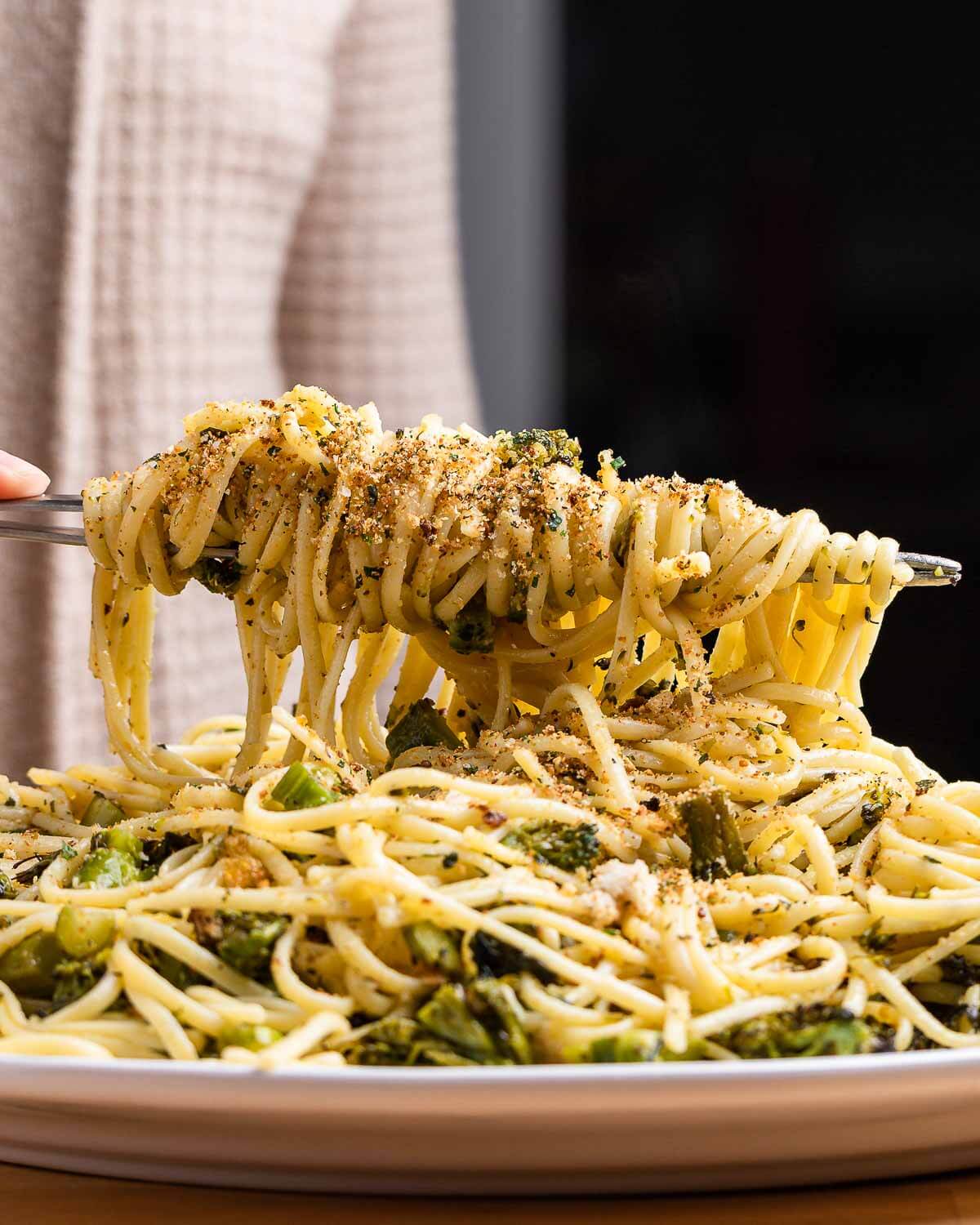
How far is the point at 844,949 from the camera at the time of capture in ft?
4.85

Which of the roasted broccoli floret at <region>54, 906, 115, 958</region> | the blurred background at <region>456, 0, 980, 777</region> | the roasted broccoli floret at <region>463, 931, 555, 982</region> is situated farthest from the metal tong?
the blurred background at <region>456, 0, 980, 777</region>

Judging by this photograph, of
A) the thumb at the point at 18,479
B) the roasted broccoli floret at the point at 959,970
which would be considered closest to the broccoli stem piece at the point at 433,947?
the roasted broccoli floret at the point at 959,970

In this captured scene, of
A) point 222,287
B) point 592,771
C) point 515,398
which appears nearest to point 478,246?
point 515,398

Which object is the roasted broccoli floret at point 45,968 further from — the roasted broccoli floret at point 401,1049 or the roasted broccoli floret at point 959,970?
the roasted broccoli floret at point 959,970

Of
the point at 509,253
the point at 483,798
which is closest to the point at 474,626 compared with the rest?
the point at 483,798

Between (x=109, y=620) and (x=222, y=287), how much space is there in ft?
5.87

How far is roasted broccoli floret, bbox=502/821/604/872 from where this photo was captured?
5.01 feet

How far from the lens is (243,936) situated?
1416 millimetres

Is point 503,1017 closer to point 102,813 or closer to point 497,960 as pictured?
point 497,960

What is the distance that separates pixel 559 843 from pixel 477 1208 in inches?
17.6

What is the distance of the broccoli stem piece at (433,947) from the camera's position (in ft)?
4.45

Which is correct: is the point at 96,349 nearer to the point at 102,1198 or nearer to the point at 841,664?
the point at 841,664

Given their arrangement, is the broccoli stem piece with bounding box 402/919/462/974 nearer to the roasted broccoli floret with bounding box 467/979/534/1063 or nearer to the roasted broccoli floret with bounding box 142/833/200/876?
the roasted broccoli floret with bounding box 467/979/534/1063

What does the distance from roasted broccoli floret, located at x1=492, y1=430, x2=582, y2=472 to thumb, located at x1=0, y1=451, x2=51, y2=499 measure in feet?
2.25
